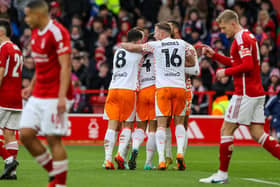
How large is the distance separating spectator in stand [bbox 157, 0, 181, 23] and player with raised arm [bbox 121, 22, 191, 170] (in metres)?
13.3

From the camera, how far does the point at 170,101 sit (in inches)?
531

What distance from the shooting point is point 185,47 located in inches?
535

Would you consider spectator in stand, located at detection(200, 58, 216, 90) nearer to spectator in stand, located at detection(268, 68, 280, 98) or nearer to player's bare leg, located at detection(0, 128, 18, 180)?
spectator in stand, located at detection(268, 68, 280, 98)

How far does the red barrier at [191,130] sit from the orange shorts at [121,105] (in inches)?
284

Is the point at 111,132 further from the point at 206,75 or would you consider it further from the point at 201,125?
the point at 206,75

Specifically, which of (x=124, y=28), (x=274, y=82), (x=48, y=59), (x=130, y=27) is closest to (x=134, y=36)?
(x=48, y=59)

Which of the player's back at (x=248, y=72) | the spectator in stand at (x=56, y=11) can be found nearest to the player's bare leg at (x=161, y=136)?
the player's back at (x=248, y=72)

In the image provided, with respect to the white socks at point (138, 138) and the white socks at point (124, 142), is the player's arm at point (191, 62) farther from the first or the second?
the white socks at point (124, 142)

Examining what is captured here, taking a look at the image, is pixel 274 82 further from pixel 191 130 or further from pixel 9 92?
pixel 9 92

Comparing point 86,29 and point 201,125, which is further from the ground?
point 86,29

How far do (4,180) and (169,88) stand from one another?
3362 millimetres

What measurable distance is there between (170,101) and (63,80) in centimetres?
455

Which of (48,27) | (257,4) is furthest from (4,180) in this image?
(257,4)

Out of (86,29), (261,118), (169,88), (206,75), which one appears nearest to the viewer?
(261,118)
